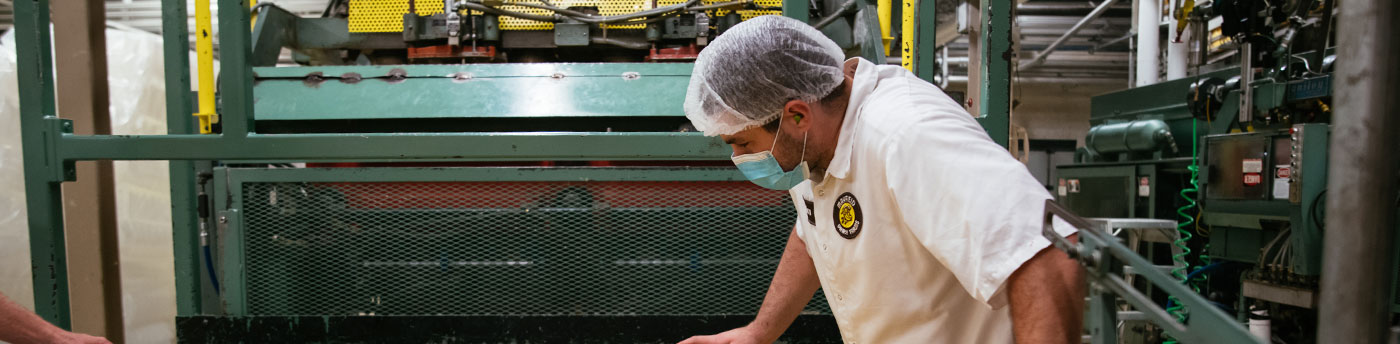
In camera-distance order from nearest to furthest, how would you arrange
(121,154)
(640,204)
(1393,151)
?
(1393,151), (121,154), (640,204)

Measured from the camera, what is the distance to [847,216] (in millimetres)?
1188

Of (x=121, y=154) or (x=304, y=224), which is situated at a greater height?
(x=121, y=154)

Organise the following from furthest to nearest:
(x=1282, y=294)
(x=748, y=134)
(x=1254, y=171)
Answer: (x=1254, y=171), (x=1282, y=294), (x=748, y=134)

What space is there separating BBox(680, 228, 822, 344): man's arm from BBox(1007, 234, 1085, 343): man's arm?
71 centimetres

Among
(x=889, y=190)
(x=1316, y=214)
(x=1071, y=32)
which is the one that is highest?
(x=1071, y=32)

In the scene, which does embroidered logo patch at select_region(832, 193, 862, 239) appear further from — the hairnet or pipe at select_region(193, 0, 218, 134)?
pipe at select_region(193, 0, 218, 134)

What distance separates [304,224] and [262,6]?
824 mm

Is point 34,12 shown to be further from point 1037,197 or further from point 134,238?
point 134,238

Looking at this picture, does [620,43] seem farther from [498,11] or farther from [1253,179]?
[1253,179]

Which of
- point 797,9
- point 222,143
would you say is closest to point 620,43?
point 797,9

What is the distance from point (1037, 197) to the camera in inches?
33.4

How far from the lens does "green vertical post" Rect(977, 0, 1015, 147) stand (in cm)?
167

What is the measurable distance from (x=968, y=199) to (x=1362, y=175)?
40 cm

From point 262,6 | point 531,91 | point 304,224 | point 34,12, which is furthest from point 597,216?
point 34,12
